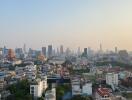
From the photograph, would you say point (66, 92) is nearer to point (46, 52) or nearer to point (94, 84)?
→ point (94, 84)

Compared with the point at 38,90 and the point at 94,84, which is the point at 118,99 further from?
the point at 94,84

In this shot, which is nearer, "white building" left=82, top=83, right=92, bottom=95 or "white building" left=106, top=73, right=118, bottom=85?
"white building" left=82, top=83, right=92, bottom=95

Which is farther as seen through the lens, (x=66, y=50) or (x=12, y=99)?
(x=66, y=50)

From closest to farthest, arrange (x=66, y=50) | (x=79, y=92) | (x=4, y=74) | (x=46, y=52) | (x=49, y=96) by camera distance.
A: (x=49, y=96), (x=79, y=92), (x=4, y=74), (x=46, y=52), (x=66, y=50)

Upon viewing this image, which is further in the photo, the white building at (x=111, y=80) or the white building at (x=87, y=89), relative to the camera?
the white building at (x=111, y=80)

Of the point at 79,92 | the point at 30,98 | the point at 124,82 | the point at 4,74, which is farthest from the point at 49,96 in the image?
the point at 4,74

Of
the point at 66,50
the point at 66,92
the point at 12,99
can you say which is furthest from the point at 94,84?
the point at 66,50

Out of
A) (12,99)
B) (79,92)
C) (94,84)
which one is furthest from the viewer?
(94,84)

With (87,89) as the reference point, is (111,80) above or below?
above

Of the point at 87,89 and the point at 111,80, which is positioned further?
the point at 111,80
